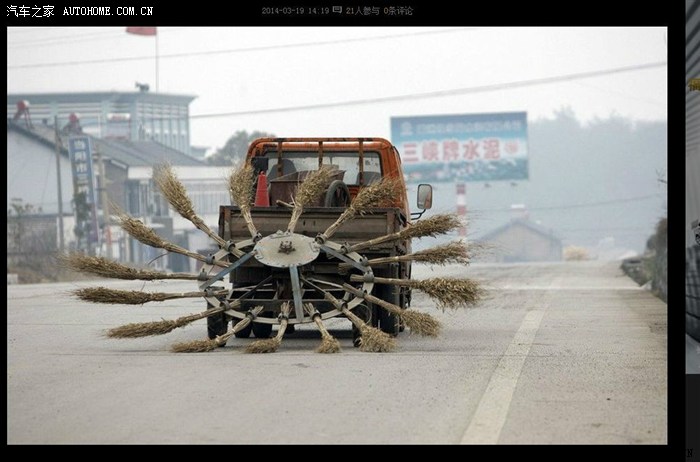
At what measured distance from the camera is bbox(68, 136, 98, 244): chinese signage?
2431 inches

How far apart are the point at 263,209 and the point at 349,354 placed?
6.96 ft

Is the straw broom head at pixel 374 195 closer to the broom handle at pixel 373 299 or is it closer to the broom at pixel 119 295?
the broom handle at pixel 373 299

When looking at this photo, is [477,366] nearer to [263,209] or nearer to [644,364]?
[644,364]

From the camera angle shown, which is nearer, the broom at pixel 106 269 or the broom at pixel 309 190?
the broom at pixel 309 190

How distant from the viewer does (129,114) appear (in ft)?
255

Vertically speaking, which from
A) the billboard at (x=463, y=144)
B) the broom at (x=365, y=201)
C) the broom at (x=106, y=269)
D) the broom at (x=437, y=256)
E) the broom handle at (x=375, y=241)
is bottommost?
the broom at (x=106, y=269)

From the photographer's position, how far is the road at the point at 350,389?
7738 millimetres

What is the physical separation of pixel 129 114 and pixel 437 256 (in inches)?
2582

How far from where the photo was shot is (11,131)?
→ 2485 inches

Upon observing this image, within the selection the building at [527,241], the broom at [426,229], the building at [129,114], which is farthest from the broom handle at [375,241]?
the building at [527,241]

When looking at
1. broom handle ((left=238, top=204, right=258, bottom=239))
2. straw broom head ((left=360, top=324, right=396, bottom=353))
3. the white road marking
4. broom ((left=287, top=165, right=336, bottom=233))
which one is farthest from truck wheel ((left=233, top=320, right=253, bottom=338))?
the white road marking

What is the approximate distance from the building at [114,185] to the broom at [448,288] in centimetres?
4800

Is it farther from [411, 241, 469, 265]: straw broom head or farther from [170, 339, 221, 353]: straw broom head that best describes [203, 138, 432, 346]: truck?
[170, 339, 221, 353]: straw broom head

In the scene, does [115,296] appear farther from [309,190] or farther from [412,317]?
[412,317]
